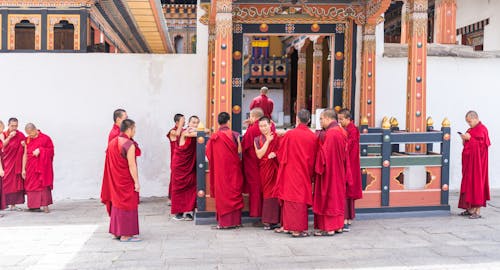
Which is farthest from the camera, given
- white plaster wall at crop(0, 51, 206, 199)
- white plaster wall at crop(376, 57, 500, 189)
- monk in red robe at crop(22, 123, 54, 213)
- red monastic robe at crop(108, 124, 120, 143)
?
white plaster wall at crop(376, 57, 500, 189)

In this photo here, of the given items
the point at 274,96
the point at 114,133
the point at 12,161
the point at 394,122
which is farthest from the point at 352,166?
the point at 274,96

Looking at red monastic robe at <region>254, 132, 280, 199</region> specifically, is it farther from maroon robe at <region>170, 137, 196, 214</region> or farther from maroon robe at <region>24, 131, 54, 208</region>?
maroon robe at <region>24, 131, 54, 208</region>

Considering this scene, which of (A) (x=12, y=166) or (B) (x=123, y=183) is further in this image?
(A) (x=12, y=166)

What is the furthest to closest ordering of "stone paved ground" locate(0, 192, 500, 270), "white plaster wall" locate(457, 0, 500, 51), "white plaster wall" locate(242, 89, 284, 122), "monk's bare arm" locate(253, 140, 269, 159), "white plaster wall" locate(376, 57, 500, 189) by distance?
1. "white plaster wall" locate(242, 89, 284, 122)
2. "white plaster wall" locate(457, 0, 500, 51)
3. "white plaster wall" locate(376, 57, 500, 189)
4. "monk's bare arm" locate(253, 140, 269, 159)
5. "stone paved ground" locate(0, 192, 500, 270)

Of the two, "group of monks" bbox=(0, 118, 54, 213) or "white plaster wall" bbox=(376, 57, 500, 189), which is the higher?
"white plaster wall" bbox=(376, 57, 500, 189)

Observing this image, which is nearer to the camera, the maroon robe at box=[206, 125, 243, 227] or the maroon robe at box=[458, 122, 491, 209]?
the maroon robe at box=[206, 125, 243, 227]

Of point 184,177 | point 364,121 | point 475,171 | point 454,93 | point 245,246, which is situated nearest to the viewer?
point 245,246

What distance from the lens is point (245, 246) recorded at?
563 centimetres

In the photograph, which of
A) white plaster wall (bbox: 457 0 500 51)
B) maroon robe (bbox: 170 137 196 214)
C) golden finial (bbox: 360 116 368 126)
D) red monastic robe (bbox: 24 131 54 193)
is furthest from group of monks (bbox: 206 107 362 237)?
white plaster wall (bbox: 457 0 500 51)

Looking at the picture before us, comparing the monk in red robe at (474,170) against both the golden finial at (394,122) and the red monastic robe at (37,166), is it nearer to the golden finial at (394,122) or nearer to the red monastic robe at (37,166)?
the golden finial at (394,122)

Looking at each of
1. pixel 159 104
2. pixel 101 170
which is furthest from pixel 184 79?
pixel 101 170

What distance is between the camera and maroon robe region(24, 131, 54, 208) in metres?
7.54

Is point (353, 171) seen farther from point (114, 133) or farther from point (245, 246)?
point (114, 133)

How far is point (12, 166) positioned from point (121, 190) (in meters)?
2.74
